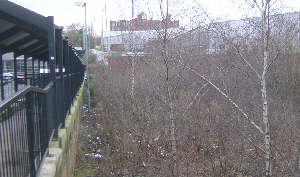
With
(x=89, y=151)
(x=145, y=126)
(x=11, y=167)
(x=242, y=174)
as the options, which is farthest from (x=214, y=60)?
(x=11, y=167)

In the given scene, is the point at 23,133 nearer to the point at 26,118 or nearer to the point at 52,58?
the point at 26,118

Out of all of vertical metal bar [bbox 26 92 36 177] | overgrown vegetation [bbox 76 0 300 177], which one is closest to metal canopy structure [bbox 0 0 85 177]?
vertical metal bar [bbox 26 92 36 177]

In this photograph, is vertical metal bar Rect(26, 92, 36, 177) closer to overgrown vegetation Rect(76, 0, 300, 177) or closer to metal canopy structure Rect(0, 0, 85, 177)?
metal canopy structure Rect(0, 0, 85, 177)

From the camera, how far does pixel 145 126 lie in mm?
12250

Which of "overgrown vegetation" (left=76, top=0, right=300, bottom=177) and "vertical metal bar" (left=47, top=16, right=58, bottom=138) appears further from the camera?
"overgrown vegetation" (left=76, top=0, right=300, bottom=177)

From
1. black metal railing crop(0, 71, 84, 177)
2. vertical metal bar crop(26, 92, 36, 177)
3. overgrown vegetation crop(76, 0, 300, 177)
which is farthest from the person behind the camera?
overgrown vegetation crop(76, 0, 300, 177)

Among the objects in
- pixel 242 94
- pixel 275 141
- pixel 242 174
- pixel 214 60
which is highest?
pixel 214 60

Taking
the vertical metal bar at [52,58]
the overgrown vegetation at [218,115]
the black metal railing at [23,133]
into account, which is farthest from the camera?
the overgrown vegetation at [218,115]

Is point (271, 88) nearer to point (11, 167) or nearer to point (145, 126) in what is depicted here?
point (145, 126)

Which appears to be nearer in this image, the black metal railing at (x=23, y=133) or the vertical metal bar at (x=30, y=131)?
the black metal railing at (x=23, y=133)

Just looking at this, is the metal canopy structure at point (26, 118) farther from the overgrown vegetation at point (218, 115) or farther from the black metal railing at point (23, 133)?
the overgrown vegetation at point (218, 115)

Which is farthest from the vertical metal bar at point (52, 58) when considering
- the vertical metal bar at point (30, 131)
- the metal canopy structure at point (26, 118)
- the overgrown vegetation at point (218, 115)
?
the overgrown vegetation at point (218, 115)

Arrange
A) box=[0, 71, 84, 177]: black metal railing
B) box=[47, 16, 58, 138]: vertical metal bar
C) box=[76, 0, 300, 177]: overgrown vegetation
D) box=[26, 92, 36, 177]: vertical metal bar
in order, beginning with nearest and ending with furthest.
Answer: box=[0, 71, 84, 177]: black metal railing → box=[26, 92, 36, 177]: vertical metal bar → box=[47, 16, 58, 138]: vertical metal bar → box=[76, 0, 300, 177]: overgrown vegetation

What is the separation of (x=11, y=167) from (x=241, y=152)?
27.5 ft
